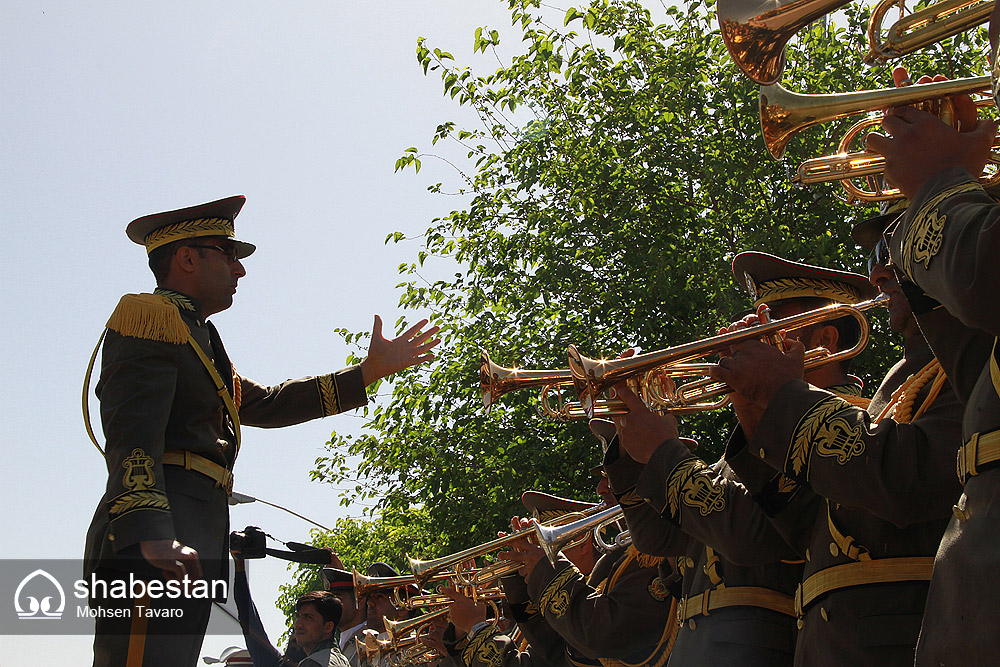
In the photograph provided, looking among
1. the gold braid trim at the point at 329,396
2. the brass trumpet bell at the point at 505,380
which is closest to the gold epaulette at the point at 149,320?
the gold braid trim at the point at 329,396

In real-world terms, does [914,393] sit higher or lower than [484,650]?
higher

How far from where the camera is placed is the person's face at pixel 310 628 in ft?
28.7

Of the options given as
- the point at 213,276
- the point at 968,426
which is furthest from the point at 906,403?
the point at 213,276

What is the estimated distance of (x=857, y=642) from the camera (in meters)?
3.01

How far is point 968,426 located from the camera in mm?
2279

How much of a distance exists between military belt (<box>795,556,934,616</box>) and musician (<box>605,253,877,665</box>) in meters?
0.29

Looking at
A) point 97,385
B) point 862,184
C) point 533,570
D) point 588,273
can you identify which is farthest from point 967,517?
point 588,273

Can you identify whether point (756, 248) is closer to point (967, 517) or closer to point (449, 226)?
point (449, 226)

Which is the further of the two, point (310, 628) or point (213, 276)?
point (310, 628)

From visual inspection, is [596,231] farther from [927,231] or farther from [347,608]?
[927,231]

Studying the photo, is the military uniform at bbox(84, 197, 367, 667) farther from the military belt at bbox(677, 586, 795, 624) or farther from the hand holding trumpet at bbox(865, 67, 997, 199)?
the hand holding trumpet at bbox(865, 67, 997, 199)

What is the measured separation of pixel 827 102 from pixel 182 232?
2.58 meters

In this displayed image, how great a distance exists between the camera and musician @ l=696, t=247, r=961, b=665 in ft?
9.05

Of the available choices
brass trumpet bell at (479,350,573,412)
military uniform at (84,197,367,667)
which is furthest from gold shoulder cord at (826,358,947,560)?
military uniform at (84,197,367,667)
